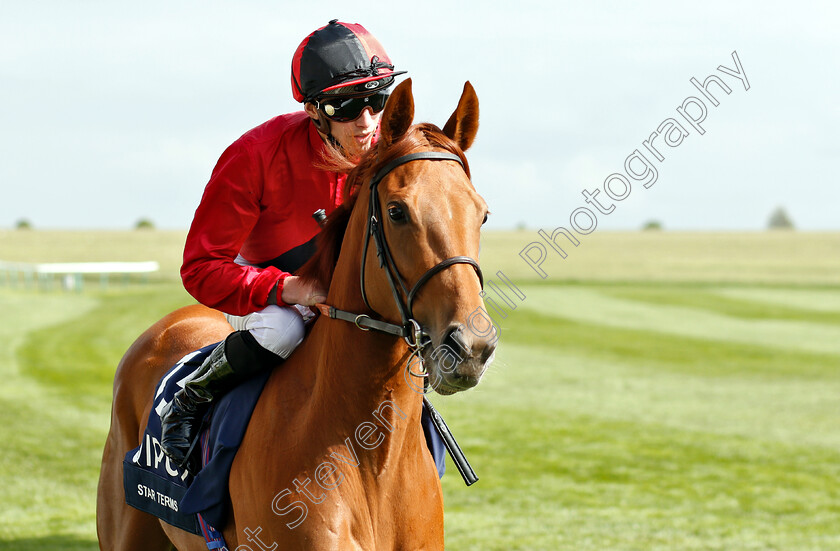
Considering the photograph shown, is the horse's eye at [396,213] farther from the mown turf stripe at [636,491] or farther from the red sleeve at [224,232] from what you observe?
the mown turf stripe at [636,491]

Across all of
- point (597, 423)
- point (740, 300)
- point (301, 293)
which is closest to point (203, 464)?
point (301, 293)

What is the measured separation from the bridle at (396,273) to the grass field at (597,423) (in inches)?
21.7

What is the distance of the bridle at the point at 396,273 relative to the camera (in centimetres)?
244

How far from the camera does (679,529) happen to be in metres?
6.96

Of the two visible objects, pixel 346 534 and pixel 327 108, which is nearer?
pixel 346 534

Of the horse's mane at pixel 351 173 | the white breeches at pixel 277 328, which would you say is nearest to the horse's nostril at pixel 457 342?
the horse's mane at pixel 351 173

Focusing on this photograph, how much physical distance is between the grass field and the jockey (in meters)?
Result: 0.88

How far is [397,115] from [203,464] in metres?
1.63

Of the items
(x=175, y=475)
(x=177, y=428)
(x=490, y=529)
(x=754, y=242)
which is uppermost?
(x=754, y=242)

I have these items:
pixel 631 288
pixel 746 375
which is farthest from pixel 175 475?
pixel 631 288

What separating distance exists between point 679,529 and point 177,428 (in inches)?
198

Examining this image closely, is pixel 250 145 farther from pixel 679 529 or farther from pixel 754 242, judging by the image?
pixel 754 242

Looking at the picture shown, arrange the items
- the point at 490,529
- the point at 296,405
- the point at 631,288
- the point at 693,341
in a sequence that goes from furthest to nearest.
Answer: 1. the point at 631,288
2. the point at 693,341
3. the point at 490,529
4. the point at 296,405

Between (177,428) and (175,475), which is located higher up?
(177,428)
